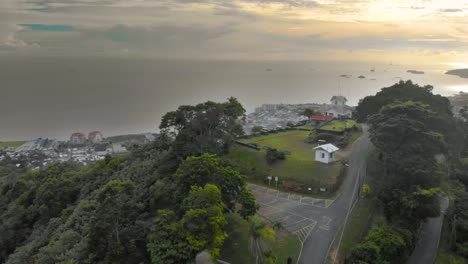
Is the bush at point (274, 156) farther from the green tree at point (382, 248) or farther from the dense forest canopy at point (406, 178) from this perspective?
the green tree at point (382, 248)

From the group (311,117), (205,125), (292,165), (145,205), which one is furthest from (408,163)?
(311,117)

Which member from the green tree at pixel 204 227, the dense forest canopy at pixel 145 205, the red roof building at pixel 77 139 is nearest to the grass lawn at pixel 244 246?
the dense forest canopy at pixel 145 205

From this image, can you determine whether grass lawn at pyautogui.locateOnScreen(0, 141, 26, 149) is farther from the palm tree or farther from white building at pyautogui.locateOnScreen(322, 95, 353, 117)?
the palm tree

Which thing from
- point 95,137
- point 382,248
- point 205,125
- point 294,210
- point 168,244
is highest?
point 205,125

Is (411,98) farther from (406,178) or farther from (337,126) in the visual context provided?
(406,178)

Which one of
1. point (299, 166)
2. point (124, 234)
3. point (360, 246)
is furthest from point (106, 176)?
point (360, 246)

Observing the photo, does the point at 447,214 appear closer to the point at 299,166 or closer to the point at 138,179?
the point at 299,166
